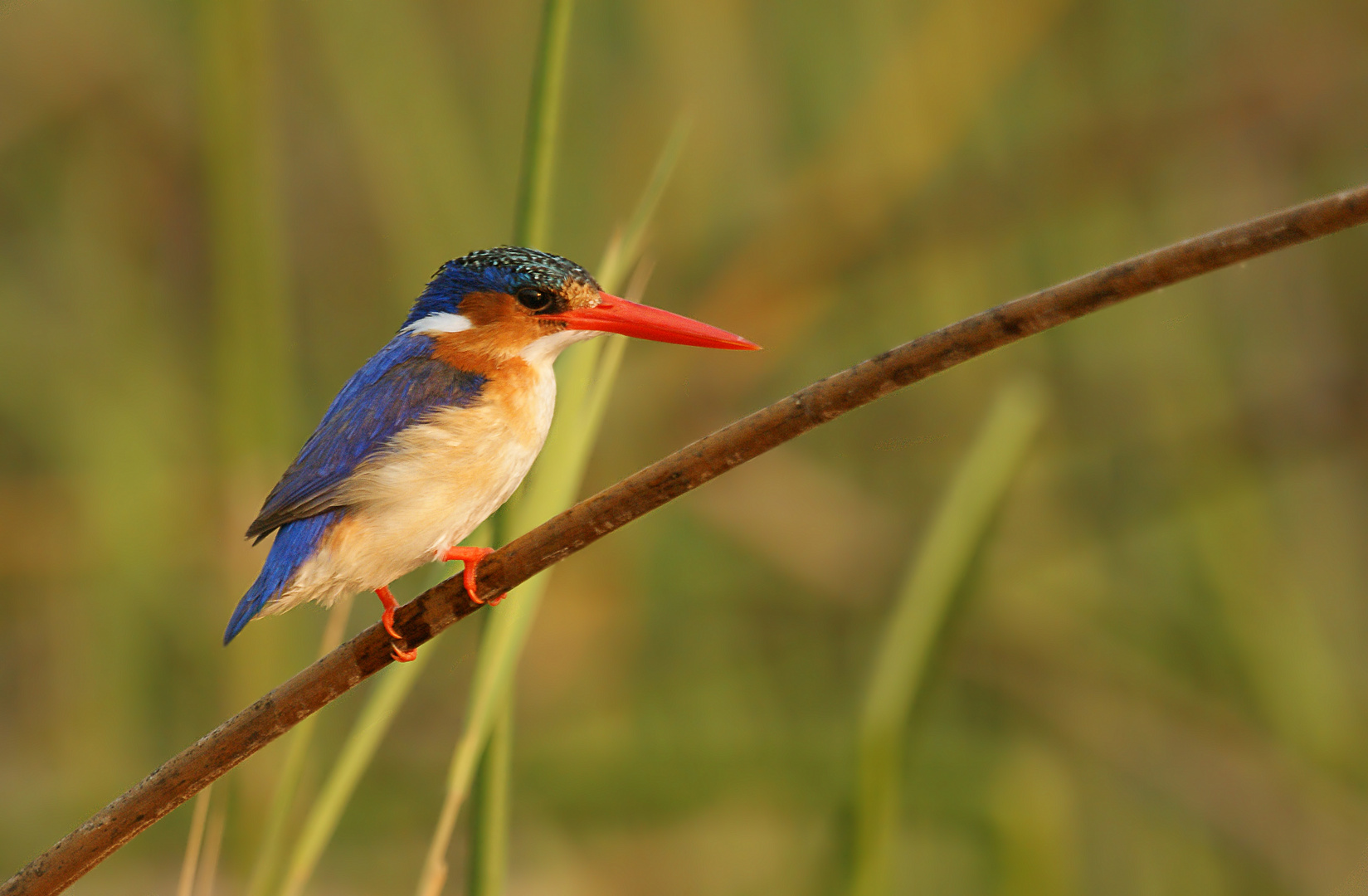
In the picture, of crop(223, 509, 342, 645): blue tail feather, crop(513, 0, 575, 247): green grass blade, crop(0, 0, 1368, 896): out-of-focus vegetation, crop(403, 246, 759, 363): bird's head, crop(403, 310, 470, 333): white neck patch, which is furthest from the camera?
crop(0, 0, 1368, 896): out-of-focus vegetation

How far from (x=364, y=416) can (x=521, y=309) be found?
0.66ft

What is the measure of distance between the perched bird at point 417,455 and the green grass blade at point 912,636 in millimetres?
339

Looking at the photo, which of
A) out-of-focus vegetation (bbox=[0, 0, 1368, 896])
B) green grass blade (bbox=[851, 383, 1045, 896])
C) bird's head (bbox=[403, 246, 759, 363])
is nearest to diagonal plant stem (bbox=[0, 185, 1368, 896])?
bird's head (bbox=[403, 246, 759, 363])

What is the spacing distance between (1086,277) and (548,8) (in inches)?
19.1

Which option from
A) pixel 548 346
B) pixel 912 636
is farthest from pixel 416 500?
pixel 912 636

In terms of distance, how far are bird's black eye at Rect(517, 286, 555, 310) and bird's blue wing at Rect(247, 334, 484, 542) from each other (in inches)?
3.7

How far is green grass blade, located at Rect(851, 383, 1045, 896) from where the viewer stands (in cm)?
Answer: 111

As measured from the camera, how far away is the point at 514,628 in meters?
0.99

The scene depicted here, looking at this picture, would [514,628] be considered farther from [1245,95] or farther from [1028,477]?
[1245,95]

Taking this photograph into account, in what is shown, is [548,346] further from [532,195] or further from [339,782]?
[339,782]

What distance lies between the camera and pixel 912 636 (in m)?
1.12

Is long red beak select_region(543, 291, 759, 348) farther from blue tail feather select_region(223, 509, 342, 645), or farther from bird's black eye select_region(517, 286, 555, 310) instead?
blue tail feather select_region(223, 509, 342, 645)

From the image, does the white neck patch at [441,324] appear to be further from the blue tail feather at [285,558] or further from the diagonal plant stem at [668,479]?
the diagonal plant stem at [668,479]

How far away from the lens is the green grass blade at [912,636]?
1114mm
